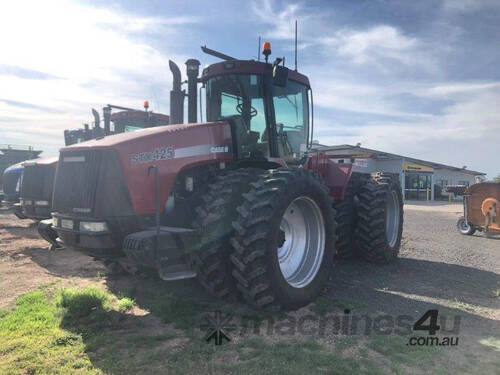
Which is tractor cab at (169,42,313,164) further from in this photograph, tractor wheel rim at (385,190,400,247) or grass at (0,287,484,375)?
tractor wheel rim at (385,190,400,247)

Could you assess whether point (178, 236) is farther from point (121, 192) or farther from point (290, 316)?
point (290, 316)

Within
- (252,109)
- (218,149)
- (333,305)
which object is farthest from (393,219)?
(218,149)

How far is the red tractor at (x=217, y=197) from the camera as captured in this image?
4.07 meters

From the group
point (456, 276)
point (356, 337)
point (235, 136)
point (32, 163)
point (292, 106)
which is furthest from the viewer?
point (32, 163)

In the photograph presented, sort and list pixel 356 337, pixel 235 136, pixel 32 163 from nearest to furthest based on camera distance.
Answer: pixel 356 337, pixel 235 136, pixel 32 163

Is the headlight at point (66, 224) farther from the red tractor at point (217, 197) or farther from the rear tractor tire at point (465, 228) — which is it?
the rear tractor tire at point (465, 228)

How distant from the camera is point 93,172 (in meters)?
4.16

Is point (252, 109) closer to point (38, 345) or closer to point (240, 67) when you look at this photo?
point (240, 67)

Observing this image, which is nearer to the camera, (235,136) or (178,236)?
(178,236)

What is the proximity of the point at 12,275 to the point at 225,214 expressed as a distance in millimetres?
4167

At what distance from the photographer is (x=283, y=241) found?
187 inches

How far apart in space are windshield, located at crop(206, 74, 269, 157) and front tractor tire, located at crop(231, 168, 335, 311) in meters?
0.91

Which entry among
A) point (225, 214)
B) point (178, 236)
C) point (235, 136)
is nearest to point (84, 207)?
point (178, 236)

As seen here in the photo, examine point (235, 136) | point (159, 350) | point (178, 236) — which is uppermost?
point (235, 136)
